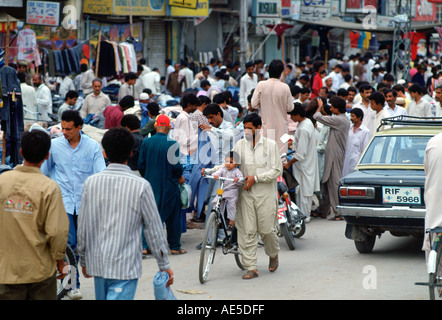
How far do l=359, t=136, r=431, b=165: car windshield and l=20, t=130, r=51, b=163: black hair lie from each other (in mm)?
4986

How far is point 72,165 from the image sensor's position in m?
6.96

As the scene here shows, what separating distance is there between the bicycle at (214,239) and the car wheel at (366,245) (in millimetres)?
1593

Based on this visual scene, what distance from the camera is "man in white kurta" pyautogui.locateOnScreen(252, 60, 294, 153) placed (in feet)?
35.6

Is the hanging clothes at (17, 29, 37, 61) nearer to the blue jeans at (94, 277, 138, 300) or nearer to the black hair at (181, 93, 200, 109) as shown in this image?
the black hair at (181, 93, 200, 109)

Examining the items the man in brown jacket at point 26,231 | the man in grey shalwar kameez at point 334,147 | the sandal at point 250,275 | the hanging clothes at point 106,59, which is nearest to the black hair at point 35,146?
the man in brown jacket at point 26,231

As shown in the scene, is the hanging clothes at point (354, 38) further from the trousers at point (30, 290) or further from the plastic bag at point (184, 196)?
the trousers at point (30, 290)

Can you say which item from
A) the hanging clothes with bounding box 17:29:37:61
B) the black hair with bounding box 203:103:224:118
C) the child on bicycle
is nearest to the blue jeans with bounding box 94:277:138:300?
the child on bicycle

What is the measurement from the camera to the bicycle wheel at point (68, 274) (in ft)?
22.2
